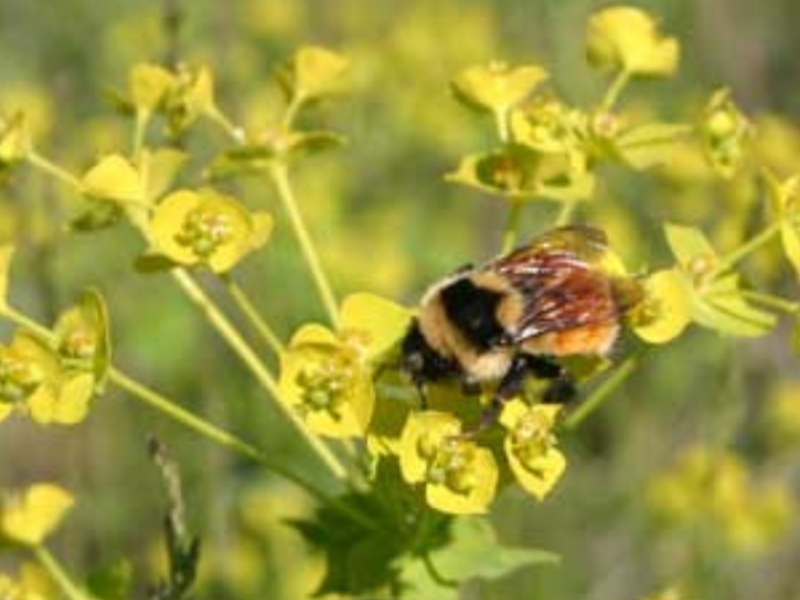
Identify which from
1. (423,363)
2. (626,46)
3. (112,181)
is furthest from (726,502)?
(112,181)

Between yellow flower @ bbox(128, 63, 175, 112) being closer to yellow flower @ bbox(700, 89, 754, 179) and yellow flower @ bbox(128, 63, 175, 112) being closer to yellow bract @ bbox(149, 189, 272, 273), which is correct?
yellow bract @ bbox(149, 189, 272, 273)

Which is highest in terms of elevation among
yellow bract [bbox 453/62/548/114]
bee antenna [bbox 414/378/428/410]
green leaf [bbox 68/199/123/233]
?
green leaf [bbox 68/199/123/233]

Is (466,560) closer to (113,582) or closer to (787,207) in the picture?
(113,582)

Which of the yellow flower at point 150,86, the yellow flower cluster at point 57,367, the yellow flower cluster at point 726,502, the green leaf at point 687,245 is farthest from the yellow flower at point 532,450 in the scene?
the yellow flower cluster at point 726,502

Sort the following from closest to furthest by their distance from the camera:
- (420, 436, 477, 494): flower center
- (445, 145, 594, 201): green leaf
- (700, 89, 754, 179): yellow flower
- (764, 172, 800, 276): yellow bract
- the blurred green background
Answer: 1. (420, 436, 477, 494): flower center
2. (764, 172, 800, 276): yellow bract
3. (445, 145, 594, 201): green leaf
4. (700, 89, 754, 179): yellow flower
5. the blurred green background

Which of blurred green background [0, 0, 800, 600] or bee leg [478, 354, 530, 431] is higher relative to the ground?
bee leg [478, 354, 530, 431]

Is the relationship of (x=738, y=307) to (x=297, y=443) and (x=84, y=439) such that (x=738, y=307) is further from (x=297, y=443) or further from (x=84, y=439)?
(x=297, y=443)

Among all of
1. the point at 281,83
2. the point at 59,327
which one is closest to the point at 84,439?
the point at 281,83

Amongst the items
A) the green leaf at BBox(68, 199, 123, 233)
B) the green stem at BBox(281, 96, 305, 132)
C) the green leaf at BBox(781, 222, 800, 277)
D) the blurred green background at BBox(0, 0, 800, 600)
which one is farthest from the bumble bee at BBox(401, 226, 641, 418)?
the blurred green background at BBox(0, 0, 800, 600)
